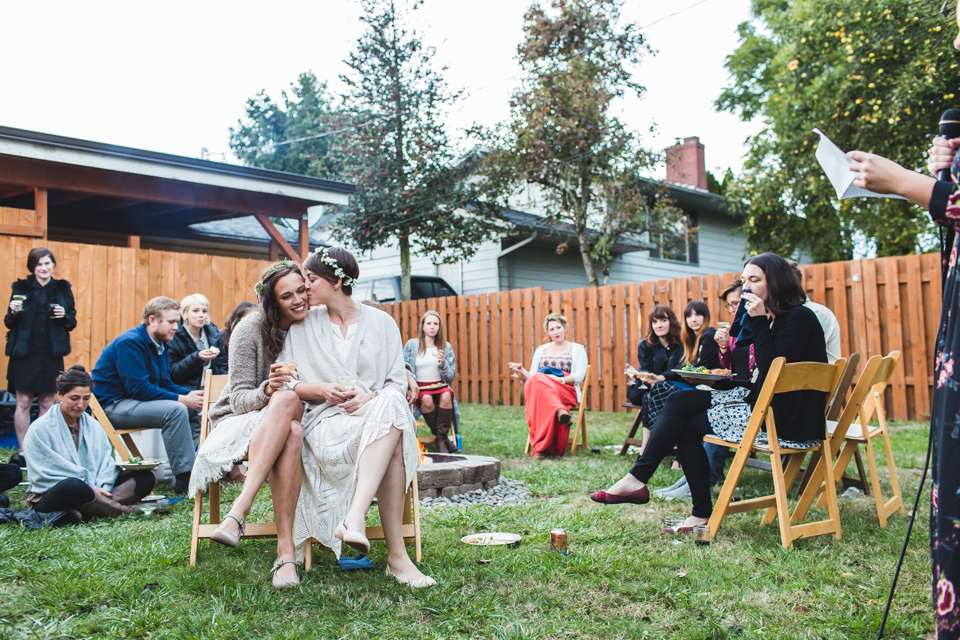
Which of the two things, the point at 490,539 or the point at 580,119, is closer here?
the point at 490,539

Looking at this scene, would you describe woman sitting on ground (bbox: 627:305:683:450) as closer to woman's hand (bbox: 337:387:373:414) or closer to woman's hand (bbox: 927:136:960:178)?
woman's hand (bbox: 337:387:373:414)

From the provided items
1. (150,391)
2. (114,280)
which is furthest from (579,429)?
(114,280)

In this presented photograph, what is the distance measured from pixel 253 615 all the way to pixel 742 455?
7.73ft

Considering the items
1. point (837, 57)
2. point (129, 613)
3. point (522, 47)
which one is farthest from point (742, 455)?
point (522, 47)

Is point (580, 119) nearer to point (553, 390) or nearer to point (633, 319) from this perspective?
point (633, 319)

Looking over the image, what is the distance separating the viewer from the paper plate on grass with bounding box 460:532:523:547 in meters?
3.46

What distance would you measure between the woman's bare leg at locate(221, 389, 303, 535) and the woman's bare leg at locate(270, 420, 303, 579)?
1.1 inches

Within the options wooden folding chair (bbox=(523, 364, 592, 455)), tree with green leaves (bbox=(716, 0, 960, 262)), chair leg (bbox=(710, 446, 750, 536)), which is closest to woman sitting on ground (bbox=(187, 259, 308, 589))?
chair leg (bbox=(710, 446, 750, 536))

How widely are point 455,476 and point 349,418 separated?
5.94ft

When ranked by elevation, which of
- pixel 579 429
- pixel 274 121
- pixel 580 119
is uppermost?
pixel 274 121

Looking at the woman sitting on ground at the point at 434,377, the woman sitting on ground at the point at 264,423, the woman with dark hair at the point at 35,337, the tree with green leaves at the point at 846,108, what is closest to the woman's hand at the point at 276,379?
the woman sitting on ground at the point at 264,423

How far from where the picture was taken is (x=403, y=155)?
15.6 metres

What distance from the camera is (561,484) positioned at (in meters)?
4.98

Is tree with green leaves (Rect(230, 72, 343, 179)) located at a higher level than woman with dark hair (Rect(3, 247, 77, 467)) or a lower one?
higher
